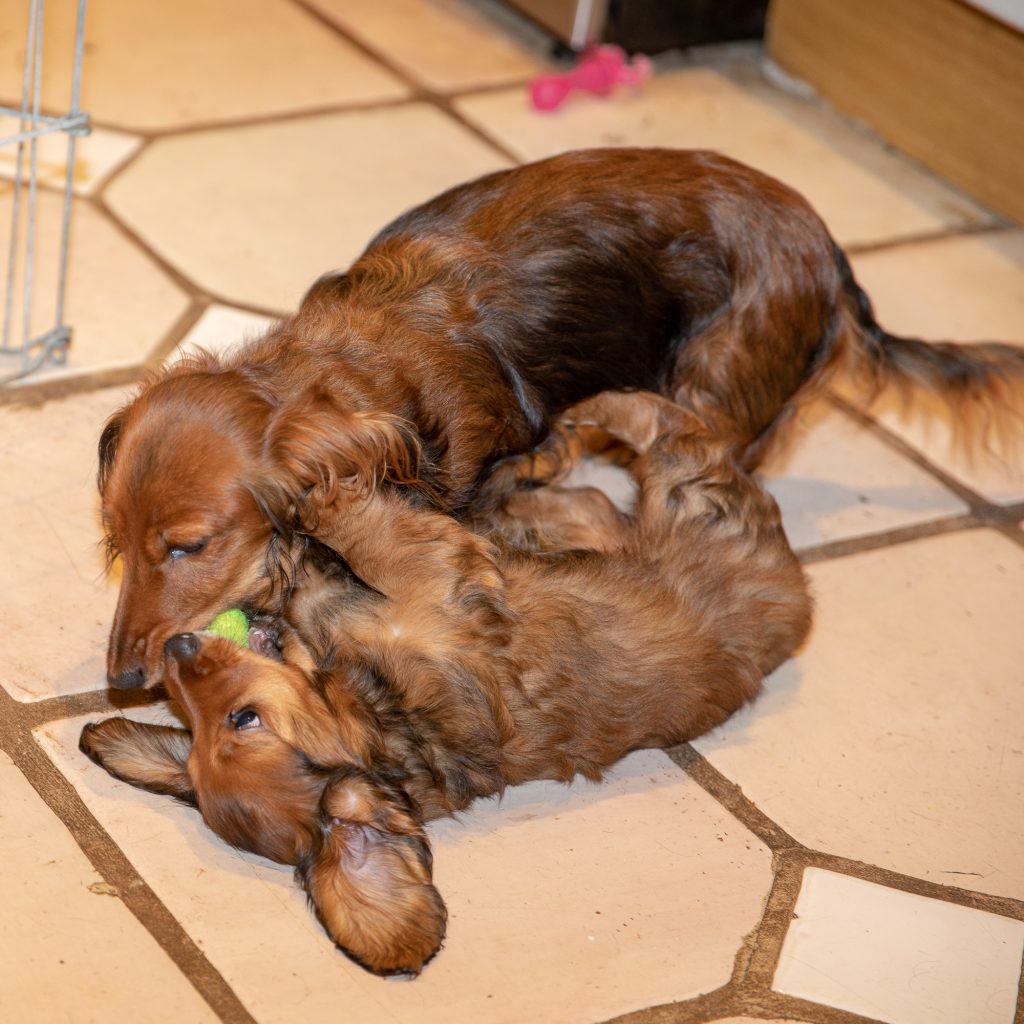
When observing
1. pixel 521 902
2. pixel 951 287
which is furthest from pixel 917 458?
pixel 521 902

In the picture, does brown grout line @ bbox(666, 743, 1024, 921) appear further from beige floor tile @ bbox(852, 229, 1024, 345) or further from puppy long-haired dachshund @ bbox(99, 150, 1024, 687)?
beige floor tile @ bbox(852, 229, 1024, 345)

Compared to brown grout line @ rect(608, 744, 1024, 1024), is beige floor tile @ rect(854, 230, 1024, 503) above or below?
above

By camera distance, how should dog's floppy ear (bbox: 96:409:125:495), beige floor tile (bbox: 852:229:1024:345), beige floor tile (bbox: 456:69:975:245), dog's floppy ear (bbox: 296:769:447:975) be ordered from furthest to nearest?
beige floor tile (bbox: 456:69:975:245)
beige floor tile (bbox: 852:229:1024:345)
dog's floppy ear (bbox: 96:409:125:495)
dog's floppy ear (bbox: 296:769:447:975)

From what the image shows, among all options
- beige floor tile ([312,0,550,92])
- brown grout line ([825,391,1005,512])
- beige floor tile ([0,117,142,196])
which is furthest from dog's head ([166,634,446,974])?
beige floor tile ([312,0,550,92])

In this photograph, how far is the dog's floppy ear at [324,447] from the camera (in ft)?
7.66

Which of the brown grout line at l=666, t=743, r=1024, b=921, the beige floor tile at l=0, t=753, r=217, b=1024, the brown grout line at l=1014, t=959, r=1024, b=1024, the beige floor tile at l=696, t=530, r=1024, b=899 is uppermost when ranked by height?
the beige floor tile at l=696, t=530, r=1024, b=899

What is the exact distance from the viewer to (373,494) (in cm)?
249

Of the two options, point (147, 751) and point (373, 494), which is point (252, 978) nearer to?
point (147, 751)

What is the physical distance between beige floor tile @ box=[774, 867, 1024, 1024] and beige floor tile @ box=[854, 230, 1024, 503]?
1.22 meters

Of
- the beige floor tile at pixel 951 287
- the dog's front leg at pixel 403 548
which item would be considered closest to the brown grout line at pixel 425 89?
the beige floor tile at pixel 951 287

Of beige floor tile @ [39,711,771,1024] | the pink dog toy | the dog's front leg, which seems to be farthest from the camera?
the pink dog toy

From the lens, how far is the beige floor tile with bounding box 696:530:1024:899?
252cm

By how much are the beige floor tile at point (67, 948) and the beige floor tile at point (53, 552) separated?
0.33 meters

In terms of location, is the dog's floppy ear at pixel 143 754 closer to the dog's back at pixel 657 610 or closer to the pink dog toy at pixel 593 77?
the dog's back at pixel 657 610
